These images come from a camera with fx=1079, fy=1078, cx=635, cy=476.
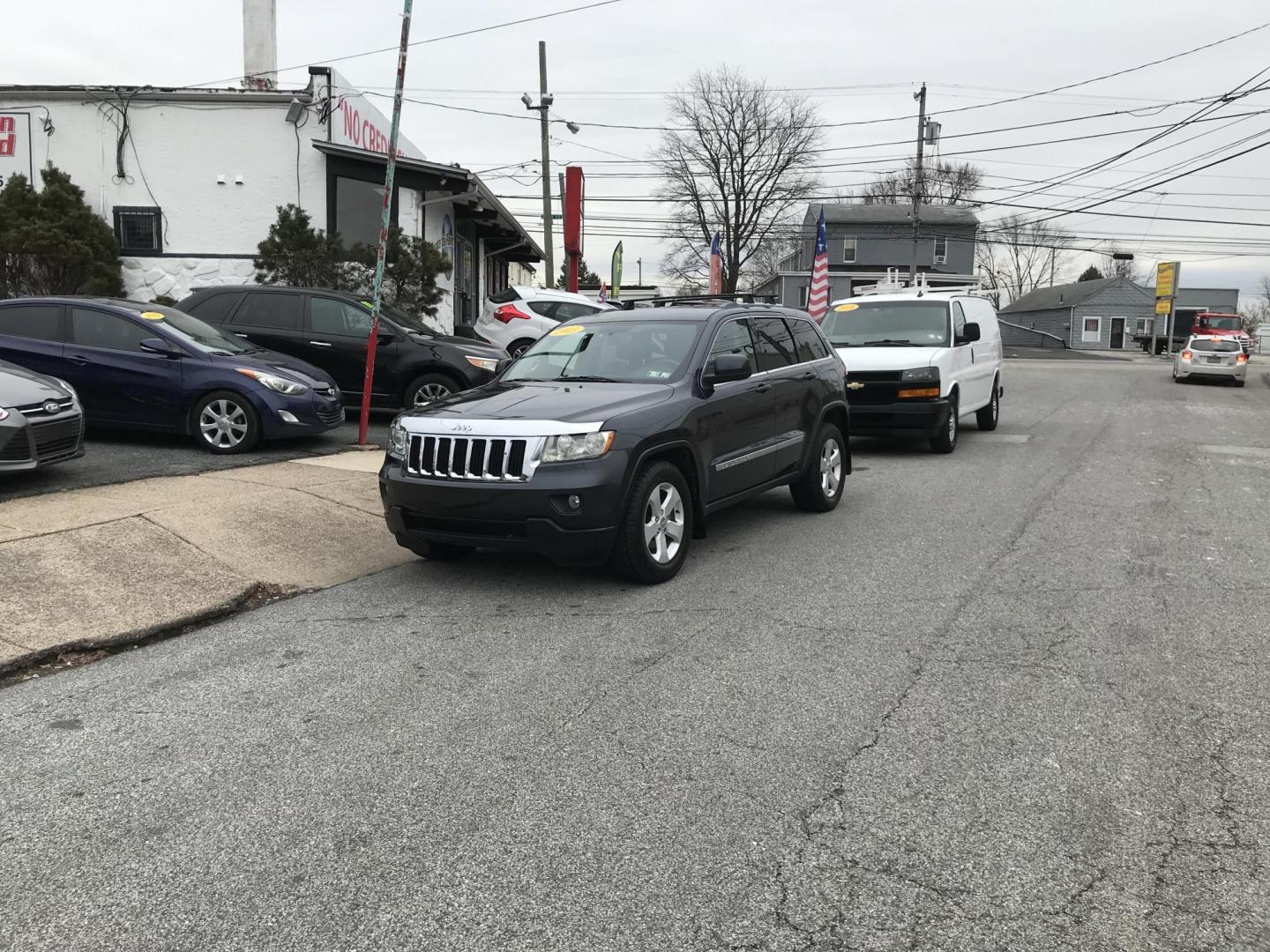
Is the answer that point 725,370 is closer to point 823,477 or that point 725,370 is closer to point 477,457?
point 477,457

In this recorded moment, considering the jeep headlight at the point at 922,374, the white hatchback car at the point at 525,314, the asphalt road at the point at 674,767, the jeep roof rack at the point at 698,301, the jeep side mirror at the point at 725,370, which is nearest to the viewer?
the asphalt road at the point at 674,767

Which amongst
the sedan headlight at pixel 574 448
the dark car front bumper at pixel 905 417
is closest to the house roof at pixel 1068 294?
the dark car front bumper at pixel 905 417

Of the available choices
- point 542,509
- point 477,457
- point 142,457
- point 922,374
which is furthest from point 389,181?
point 922,374

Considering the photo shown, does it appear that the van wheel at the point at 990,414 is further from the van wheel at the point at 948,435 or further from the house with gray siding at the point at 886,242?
the house with gray siding at the point at 886,242

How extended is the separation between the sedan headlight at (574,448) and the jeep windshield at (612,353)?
39.7 inches

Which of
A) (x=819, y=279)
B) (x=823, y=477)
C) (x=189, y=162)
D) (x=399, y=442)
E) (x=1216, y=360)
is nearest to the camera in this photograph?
(x=399, y=442)

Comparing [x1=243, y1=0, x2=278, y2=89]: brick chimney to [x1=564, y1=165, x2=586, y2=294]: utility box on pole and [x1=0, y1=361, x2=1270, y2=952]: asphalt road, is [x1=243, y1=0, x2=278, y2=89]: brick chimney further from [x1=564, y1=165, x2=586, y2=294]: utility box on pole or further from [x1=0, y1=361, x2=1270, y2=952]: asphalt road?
[x1=0, y1=361, x2=1270, y2=952]: asphalt road

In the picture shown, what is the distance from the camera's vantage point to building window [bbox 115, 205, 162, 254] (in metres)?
19.6

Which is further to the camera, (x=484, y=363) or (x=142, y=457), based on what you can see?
(x=484, y=363)

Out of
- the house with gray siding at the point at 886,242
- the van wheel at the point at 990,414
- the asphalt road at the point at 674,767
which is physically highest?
the house with gray siding at the point at 886,242

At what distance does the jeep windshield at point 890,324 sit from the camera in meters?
13.7

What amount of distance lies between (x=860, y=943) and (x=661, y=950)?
525 millimetres

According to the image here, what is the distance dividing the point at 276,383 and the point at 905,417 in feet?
23.1

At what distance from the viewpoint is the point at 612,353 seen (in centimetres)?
759
